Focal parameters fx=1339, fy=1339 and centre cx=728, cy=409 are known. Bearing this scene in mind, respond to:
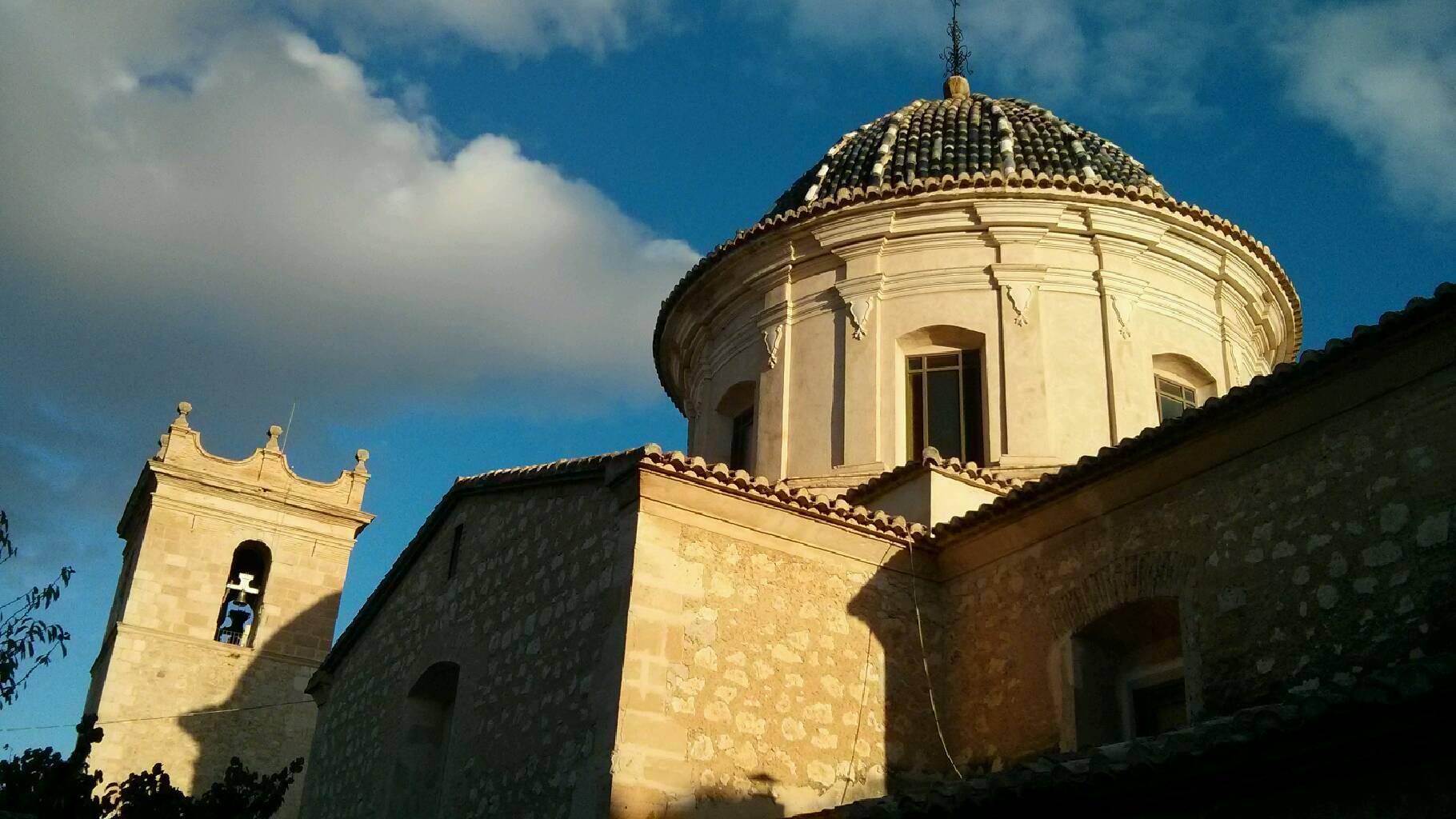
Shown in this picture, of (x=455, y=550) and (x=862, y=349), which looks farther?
(x=862, y=349)

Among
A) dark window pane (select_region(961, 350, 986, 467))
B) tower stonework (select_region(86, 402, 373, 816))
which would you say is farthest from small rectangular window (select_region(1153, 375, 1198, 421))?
tower stonework (select_region(86, 402, 373, 816))

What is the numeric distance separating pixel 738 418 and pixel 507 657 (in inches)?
222

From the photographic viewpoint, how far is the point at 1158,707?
32.0 ft

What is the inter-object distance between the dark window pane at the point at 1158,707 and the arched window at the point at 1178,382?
511 centimetres

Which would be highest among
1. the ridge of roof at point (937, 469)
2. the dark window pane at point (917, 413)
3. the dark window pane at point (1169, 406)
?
the dark window pane at point (1169, 406)

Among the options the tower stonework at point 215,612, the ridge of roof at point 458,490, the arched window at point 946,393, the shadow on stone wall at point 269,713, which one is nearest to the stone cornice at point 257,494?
the tower stonework at point 215,612

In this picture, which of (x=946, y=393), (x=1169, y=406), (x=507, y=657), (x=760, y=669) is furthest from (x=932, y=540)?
(x=1169, y=406)

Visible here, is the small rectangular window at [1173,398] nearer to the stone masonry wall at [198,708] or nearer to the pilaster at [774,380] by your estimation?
the pilaster at [774,380]

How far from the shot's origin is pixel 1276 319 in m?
15.8

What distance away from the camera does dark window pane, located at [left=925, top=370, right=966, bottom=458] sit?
13711 millimetres

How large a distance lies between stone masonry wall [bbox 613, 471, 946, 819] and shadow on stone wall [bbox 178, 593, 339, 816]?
15.7 m

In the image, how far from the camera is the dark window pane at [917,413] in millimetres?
13766

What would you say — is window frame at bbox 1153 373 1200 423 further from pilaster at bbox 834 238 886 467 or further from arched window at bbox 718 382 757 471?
arched window at bbox 718 382 757 471

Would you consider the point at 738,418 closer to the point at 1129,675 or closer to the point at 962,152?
the point at 962,152
